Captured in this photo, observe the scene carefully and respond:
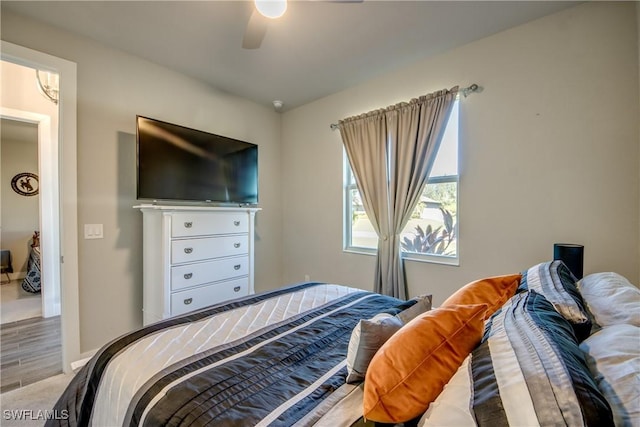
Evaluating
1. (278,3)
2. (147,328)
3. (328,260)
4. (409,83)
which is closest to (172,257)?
(147,328)

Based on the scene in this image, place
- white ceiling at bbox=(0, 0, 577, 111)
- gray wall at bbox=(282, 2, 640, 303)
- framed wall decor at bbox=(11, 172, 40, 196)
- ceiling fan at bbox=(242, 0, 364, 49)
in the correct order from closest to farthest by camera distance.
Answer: ceiling fan at bbox=(242, 0, 364, 49)
gray wall at bbox=(282, 2, 640, 303)
white ceiling at bbox=(0, 0, 577, 111)
framed wall decor at bbox=(11, 172, 40, 196)

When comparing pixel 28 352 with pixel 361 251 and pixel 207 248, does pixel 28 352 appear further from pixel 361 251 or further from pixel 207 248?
pixel 361 251

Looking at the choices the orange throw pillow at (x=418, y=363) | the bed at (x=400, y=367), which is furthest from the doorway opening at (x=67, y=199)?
the orange throw pillow at (x=418, y=363)

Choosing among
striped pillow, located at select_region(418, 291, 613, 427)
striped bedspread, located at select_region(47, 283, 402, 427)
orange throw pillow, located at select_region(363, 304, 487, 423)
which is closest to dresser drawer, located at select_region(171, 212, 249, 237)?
striped bedspread, located at select_region(47, 283, 402, 427)

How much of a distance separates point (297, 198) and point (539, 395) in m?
3.52

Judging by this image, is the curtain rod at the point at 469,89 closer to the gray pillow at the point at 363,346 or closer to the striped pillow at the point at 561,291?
the striped pillow at the point at 561,291

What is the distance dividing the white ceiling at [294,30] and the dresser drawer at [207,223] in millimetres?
1514

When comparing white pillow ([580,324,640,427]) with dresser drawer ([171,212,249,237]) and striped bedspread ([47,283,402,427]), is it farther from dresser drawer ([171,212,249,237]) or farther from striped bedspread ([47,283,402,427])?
dresser drawer ([171,212,249,237])

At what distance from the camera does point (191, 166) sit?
2.81 meters

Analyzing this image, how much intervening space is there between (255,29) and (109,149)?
69.2 inches

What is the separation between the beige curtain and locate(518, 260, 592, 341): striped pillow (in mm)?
1433

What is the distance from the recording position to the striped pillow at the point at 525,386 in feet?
1.60

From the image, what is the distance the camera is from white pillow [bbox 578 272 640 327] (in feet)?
3.11

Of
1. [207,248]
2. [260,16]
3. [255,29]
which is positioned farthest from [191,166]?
[260,16]
